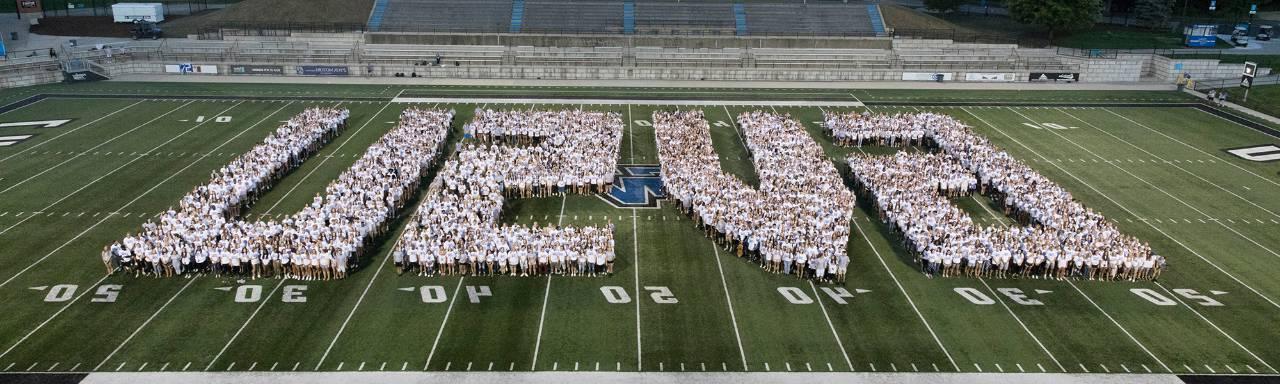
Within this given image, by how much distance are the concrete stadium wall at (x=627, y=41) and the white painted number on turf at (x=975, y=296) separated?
44.9 meters

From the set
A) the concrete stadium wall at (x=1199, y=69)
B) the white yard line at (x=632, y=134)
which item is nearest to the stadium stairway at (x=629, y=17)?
the white yard line at (x=632, y=134)

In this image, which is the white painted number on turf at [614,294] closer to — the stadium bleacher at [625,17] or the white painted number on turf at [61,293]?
the white painted number on turf at [61,293]

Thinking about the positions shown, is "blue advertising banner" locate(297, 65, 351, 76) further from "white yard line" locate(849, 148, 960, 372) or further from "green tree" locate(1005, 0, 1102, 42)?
"green tree" locate(1005, 0, 1102, 42)

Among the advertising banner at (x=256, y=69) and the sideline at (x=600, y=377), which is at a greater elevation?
the advertising banner at (x=256, y=69)

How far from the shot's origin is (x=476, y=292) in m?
21.7

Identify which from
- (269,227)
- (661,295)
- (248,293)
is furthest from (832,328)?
(269,227)

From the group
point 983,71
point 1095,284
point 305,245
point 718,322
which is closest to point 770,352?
point 718,322

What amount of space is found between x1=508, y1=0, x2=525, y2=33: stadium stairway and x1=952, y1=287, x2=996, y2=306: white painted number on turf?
5107cm

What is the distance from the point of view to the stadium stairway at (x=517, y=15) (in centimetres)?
6862

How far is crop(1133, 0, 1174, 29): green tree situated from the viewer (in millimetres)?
72375

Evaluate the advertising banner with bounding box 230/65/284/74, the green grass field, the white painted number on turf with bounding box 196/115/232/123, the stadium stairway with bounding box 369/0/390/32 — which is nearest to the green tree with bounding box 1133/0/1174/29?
the green grass field

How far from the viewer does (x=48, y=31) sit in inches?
2783

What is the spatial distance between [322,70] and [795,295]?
139 ft

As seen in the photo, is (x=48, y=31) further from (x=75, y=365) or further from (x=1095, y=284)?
(x=1095, y=284)
